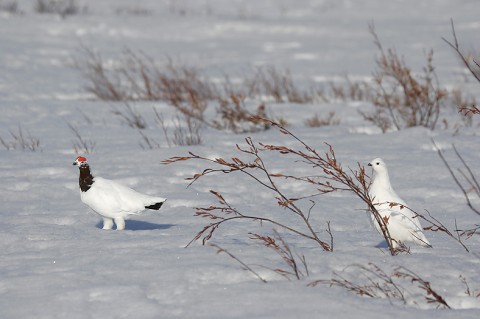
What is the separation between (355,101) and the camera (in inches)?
362

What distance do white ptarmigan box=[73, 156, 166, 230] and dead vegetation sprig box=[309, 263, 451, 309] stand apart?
4.46 ft

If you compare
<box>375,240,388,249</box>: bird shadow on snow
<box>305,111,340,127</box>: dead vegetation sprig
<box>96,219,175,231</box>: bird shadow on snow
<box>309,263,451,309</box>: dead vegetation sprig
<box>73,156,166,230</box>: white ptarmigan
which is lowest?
<box>305,111,340,127</box>: dead vegetation sprig

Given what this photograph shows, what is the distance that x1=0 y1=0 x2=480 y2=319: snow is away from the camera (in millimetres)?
2727

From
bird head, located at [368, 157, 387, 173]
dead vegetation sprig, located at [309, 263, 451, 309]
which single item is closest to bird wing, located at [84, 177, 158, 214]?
bird head, located at [368, 157, 387, 173]

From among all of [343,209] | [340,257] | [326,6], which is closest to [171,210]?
[343,209]

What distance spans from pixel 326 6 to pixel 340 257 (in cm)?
1835

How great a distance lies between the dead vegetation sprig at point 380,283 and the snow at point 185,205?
0.03m

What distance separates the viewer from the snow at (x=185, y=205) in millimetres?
2727

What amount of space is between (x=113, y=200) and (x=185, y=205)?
934 mm

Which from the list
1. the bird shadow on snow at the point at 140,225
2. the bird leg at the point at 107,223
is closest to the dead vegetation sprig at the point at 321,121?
the bird shadow on snow at the point at 140,225

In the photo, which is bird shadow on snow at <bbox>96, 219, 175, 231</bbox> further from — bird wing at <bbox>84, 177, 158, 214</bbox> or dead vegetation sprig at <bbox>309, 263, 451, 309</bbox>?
dead vegetation sprig at <bbox>309, 263, 451, 309</bbox>

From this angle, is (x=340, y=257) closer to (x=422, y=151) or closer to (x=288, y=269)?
(x=288, y=269)

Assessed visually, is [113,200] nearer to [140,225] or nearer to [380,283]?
[140,225]

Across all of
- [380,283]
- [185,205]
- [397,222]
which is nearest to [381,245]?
[397,222]
